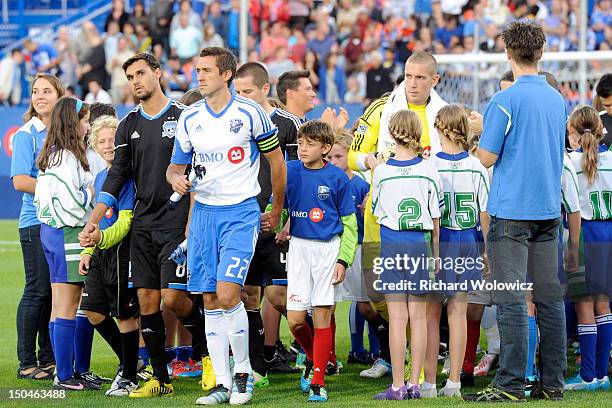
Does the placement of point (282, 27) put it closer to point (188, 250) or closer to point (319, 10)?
point (319, 10)

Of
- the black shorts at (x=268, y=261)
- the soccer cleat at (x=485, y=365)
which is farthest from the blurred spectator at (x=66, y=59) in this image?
the soccer cleat at (x=485, y=365)

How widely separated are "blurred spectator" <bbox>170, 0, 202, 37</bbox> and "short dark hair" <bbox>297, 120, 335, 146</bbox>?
15.7 m

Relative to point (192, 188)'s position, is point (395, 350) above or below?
below

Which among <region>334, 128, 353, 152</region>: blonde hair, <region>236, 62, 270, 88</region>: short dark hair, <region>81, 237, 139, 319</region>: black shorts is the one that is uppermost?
<region>236, 62, 270, 88</region>: short dark hair

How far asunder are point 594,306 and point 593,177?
920 mm

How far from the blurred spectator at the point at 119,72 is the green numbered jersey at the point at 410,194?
15.2 metres

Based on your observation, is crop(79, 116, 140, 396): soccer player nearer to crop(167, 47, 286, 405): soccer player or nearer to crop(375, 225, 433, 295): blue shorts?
crop(167, 47, 286, 405): soccer player

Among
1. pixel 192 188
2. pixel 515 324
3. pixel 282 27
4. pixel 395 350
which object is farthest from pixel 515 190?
pixel 282 27

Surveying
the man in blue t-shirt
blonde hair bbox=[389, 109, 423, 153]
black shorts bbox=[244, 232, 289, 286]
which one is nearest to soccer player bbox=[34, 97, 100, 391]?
black shorts bbox=[244, 232, 289, 286]

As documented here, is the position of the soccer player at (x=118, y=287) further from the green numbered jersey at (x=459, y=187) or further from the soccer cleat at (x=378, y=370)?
the green numbered jersey at (x=459, y=187)

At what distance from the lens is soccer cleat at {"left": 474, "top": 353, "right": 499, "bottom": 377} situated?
326 inches

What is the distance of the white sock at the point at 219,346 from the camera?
278 inches

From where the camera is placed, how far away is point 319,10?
76.0 feet

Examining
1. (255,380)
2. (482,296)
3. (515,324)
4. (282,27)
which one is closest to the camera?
(515,324)
